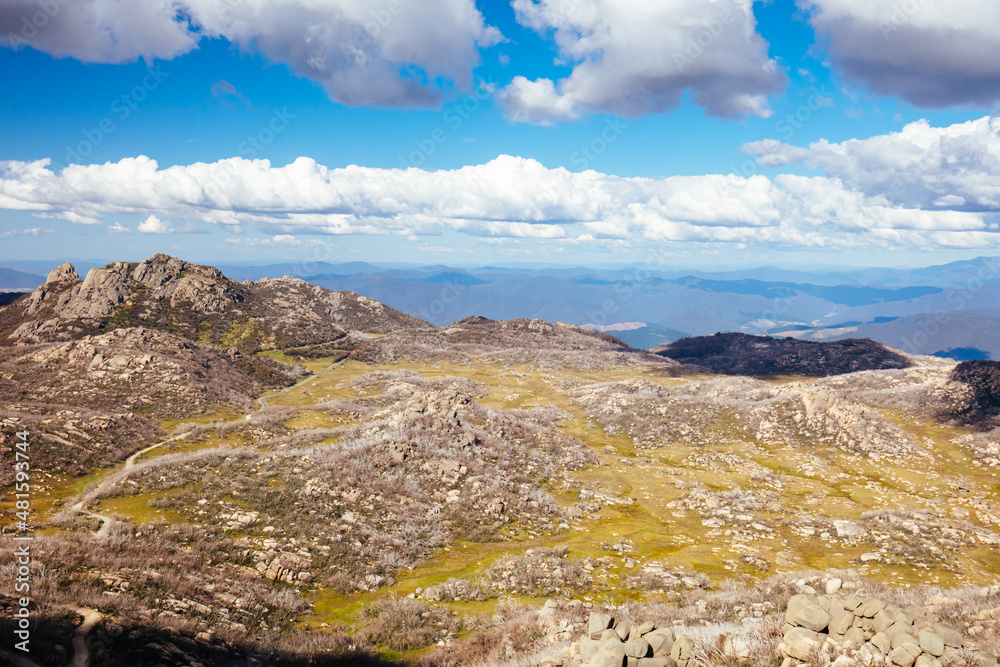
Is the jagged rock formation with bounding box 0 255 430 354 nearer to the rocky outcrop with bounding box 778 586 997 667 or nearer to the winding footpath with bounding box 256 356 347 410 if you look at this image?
the winding footpath with bounding box 256 356 347 410

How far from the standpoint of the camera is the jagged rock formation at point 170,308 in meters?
100

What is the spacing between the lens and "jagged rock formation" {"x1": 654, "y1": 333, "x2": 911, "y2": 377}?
106438 millimetres

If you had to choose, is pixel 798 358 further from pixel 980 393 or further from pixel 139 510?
pixel 139 510

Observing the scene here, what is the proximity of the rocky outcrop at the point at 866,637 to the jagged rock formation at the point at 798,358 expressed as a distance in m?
107

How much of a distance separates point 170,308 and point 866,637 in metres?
135

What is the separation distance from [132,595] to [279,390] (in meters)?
63.3

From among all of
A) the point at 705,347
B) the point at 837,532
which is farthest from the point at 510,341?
the point at 837,532

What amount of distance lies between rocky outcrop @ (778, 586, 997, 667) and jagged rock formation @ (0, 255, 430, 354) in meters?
Result: 107

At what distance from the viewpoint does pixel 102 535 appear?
57.8ft

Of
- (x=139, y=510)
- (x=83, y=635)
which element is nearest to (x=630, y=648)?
(x=83, y=635)

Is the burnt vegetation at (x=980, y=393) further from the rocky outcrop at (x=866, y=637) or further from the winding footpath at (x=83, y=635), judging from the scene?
the winding footpath at (x=83, y=635)

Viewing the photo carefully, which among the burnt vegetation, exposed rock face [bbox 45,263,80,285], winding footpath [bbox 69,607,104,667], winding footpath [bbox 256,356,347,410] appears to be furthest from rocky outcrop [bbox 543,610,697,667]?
exposed rock face [bbox 45,263,80,285]

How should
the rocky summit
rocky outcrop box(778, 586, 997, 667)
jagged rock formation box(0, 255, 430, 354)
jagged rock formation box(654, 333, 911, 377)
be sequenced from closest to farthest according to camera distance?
1. rocky outcrop box(778, 586, 997, 667)
2. the rocky summit
3. jagged rock formation box(0, 255, 430, 354)
4. jagged rock formation box(654, 333, 911, 377)

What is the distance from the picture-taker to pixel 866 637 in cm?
1091
